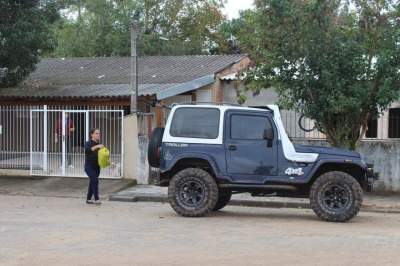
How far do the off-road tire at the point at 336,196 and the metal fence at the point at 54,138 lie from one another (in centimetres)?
753

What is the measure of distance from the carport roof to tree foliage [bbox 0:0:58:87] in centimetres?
144

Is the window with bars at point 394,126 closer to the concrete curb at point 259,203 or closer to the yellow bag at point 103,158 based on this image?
the concrete curb at point 259,203

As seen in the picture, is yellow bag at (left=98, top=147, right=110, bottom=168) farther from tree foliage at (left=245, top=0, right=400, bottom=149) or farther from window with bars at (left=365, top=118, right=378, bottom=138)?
window with bars at (left=365, top=118, right=378, bottom=138)

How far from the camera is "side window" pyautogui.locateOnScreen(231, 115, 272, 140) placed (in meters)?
11.6

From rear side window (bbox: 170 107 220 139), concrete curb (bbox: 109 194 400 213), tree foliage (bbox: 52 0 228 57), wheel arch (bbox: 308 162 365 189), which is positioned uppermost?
tree foliage (bbox: 52 0 228 57)

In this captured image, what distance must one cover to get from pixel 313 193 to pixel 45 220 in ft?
15.8

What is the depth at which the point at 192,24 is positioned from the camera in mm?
39750

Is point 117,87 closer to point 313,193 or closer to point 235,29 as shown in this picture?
point 235,29

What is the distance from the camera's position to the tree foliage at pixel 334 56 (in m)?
14.4

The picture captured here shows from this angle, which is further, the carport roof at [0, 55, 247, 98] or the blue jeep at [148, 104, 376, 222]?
the carport roof at [0, 55, 247, 98]

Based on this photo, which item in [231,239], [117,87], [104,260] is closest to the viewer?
[104,260]

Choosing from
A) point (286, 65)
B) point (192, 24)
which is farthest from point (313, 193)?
point (192, 24)

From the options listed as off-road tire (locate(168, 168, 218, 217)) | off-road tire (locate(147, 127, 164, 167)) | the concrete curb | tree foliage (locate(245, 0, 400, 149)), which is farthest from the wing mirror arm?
tree foliage (locate(245, 0, 400, 149))

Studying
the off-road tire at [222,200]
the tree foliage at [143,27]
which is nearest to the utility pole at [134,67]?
the off-road tire at [222,200]
